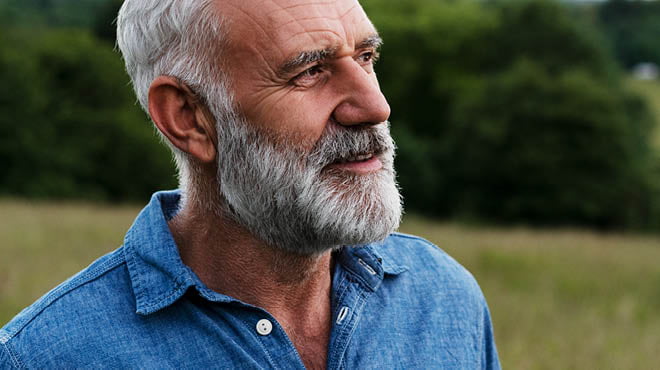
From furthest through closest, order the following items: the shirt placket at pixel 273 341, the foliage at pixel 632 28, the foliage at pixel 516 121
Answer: the foliage at pixel 632 28, the foliage at pixel 516 121, the shirt placket at pixel 273 341

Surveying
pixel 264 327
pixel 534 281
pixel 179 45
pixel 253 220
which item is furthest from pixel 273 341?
pixel 534 281

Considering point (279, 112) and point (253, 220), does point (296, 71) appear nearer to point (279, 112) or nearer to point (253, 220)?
point (279, 112)

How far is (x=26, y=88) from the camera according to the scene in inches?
1699

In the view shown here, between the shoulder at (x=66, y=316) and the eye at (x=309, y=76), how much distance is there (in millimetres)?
729

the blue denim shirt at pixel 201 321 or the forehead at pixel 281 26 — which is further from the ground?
the forehead at pixel 281 26

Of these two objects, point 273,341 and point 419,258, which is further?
point 419,258

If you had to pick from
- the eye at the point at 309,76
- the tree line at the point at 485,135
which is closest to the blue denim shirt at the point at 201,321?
the eye at the point at 309,76

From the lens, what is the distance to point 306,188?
2277 millimetres

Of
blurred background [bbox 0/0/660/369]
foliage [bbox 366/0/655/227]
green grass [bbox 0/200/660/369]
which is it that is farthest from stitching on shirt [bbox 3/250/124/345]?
foliage [bbox 366/0/655/227]

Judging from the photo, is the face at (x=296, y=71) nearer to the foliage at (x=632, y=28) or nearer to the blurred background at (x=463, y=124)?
the blurred background at (x=463, y=124)

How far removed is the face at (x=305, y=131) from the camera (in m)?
2.23

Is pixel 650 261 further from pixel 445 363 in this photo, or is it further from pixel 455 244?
pixel 445 363

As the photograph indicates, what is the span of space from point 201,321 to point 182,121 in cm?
59

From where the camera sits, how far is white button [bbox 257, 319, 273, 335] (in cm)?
223
